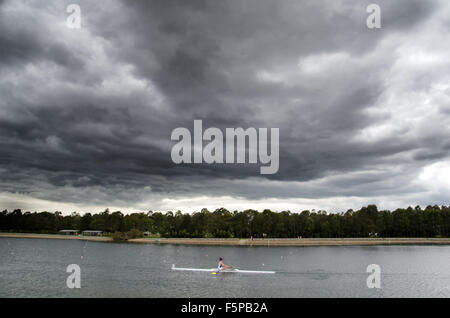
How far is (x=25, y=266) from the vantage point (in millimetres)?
53719

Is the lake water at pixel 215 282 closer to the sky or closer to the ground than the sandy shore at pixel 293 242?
closer to the sky

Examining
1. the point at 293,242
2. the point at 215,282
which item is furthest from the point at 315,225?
the point at 215,282

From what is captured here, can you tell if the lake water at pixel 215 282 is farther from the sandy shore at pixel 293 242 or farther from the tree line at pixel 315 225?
the tree line at pixel 315 225

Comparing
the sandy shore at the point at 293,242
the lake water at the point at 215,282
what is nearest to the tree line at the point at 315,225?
the sandy shore at the point at 293,242

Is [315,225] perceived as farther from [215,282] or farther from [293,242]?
[215,282]

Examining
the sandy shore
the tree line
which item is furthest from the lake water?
the tree line

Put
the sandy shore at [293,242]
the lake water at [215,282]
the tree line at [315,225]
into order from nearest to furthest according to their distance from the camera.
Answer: the lake water at [215,282], the sandy shore at [293,242], the tree line at [315,225]

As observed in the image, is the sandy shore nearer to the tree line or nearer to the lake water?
the tree line

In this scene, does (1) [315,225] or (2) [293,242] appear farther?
(1) [315,225]
